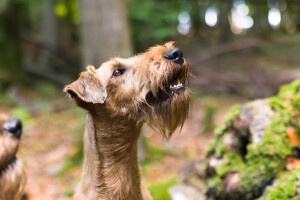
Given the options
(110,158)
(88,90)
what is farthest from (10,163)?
(88,90)

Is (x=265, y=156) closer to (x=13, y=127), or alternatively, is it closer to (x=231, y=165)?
(x=231, y=165)

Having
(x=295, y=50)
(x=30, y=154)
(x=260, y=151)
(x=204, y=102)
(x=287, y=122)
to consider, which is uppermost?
(x=295, y=50)

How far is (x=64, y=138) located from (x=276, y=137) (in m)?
7.08

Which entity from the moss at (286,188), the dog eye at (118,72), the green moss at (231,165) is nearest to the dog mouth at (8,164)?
the dog eye at (118,72)

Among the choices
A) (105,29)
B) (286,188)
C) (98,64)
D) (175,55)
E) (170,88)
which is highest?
(105,29)

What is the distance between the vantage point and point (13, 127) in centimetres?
358

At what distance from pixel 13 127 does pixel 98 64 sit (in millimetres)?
3009

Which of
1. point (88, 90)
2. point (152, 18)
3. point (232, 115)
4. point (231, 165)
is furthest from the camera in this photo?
point (152, 18)

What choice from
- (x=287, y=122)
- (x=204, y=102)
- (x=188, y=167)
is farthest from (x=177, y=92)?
(x=204, y=102)

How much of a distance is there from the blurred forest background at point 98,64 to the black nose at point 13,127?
406 mm

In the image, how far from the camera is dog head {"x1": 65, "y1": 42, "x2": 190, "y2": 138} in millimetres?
2713

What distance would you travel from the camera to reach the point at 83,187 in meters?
3.05

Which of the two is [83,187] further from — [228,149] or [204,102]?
[204,102]

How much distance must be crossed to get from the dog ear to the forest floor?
36.9 inches
